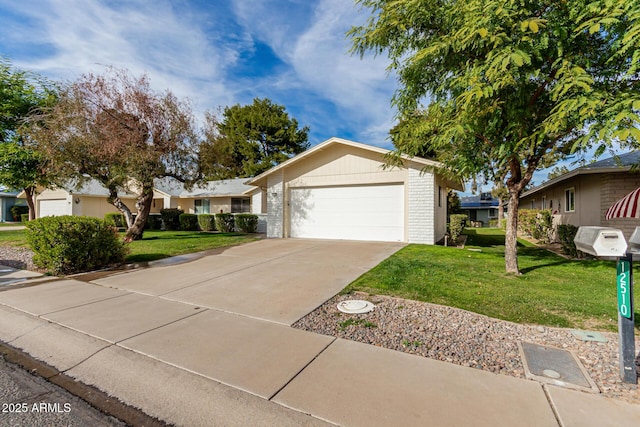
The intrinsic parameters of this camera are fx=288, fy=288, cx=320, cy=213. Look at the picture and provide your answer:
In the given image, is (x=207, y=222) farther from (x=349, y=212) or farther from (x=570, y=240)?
(x=570, y=240)

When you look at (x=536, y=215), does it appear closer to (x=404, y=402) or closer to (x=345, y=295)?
(x=345, y=295)

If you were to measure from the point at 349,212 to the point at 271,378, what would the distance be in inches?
395

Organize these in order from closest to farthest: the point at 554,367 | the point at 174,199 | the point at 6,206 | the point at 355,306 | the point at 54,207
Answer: the point at 554,367 < the point at 355,306 < the point at 174,199 < the point at 54,207 < the point at 6,206

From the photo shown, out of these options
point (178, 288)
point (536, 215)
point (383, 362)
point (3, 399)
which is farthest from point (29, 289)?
point (536, 215)

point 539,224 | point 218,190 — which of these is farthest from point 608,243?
point 218,190

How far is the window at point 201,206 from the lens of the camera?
23.4 metres

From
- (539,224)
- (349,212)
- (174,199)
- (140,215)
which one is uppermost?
(174,199)

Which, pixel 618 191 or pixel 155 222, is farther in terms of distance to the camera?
pixel 155 222

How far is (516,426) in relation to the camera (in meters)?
2.00

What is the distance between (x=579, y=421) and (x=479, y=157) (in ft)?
17.5

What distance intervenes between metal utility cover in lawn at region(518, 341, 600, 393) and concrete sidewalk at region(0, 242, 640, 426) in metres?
0.14

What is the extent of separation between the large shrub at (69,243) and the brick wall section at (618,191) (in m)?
15.3

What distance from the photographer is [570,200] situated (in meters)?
12.7

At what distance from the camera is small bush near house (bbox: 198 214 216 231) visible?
749 inches
